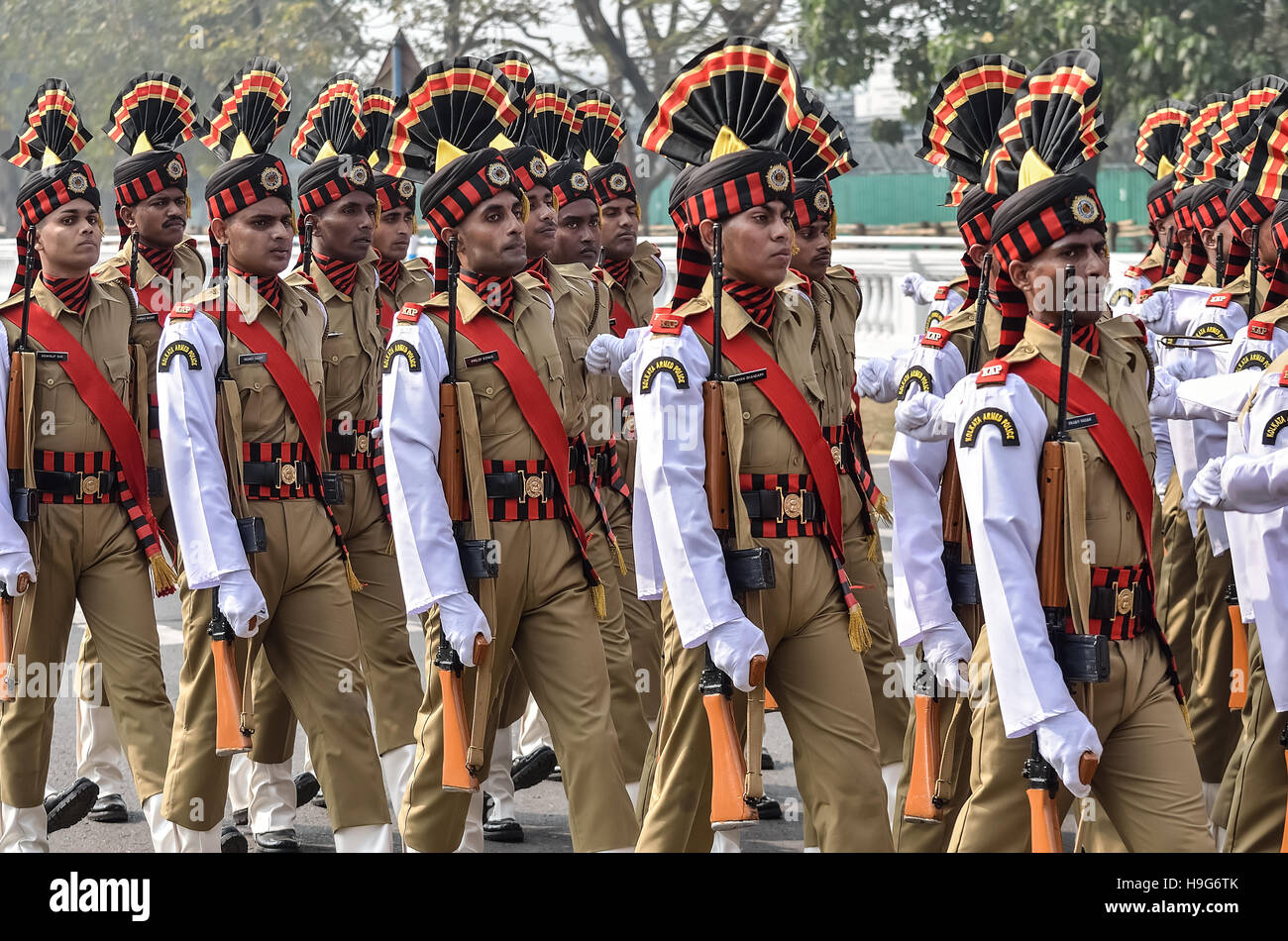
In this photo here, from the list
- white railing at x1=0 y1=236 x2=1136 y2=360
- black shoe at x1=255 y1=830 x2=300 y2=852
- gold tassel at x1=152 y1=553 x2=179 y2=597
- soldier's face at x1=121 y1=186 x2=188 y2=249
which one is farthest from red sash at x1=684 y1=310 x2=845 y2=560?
white railing at x1=0 y1=236 x2=1136 y2=360

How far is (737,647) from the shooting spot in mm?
5223

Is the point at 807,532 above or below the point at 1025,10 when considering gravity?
below

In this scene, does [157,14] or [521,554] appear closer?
[521,554]

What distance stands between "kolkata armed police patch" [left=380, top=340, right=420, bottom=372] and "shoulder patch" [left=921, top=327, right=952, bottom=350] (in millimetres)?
1677

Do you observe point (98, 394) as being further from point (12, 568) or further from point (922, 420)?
point (922, 420)

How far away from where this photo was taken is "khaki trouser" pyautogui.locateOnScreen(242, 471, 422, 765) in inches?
281

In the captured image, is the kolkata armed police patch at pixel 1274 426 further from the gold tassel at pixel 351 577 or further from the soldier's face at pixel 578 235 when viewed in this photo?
the soldier's face at pixel 578 235

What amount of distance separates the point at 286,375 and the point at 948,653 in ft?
7.78

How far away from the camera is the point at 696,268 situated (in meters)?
5.75

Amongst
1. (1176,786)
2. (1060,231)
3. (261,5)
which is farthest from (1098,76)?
(261,5)

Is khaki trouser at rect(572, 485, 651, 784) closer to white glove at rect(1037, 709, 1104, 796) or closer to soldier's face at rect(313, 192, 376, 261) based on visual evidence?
soldier's face at rect(313, 192, 376, 261)

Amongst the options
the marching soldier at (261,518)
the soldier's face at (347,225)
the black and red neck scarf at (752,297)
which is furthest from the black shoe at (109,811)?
the black and red neck scarf at (752,297)
